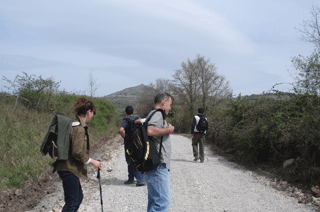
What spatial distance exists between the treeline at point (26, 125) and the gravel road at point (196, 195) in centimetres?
172

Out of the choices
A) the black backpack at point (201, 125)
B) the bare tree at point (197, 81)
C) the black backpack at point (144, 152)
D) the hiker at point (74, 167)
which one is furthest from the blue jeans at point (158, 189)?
the bare tree at point (197, 81)

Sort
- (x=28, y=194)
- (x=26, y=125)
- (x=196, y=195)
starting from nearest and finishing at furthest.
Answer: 1. (x=196, y=195)
2. (x=28, y=194)
3. (x=26, y=125)

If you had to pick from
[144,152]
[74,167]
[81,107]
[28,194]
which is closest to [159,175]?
[144,152]

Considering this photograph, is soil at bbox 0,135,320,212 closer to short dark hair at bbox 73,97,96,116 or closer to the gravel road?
the gravel road

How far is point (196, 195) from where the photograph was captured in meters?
5.58

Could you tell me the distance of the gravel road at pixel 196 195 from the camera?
4.86m

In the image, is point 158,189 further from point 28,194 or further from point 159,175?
point 28,194

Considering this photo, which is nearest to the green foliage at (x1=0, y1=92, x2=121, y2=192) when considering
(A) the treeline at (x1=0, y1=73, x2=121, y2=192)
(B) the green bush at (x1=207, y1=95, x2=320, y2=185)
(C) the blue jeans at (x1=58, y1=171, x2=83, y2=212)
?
(A) the treeline at (x1=0, y1=73, x2=121, y2=192)

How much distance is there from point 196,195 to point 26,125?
28.2 ft

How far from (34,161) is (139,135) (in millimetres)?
6587

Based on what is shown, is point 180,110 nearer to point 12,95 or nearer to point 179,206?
point 12,95

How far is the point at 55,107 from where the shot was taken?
1444 centimetres

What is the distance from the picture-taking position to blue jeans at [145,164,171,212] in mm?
2762

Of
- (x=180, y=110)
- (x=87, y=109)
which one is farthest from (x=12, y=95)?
(x=180, y=110)
